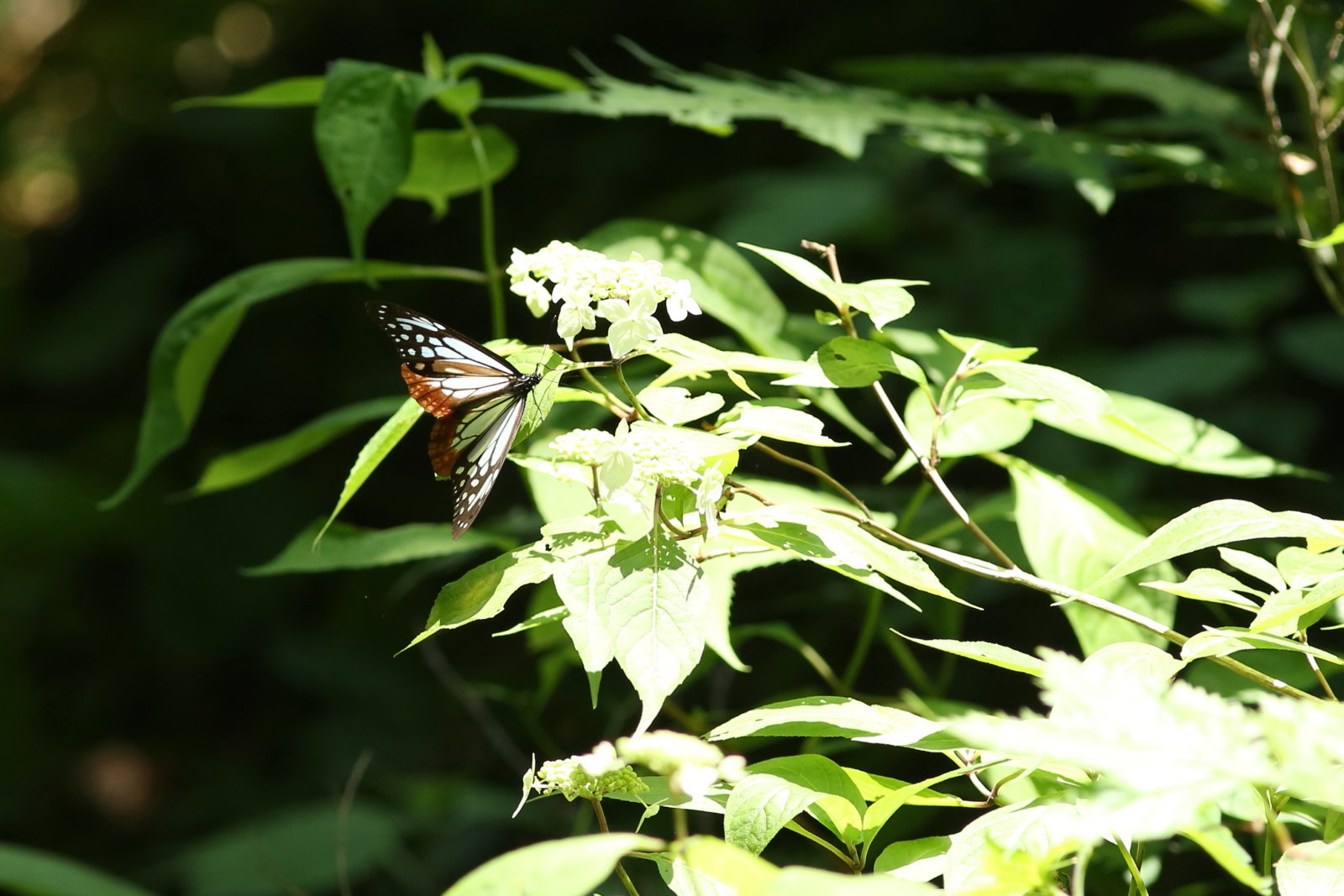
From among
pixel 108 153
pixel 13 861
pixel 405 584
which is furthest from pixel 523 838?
pixel 108 153

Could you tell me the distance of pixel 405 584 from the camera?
4.15 feet

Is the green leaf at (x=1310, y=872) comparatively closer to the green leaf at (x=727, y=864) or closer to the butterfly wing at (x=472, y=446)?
the green leaf at (x=727, y=864)

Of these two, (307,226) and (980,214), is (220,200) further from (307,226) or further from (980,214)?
(980,214)

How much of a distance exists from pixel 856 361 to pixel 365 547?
0.46 meters

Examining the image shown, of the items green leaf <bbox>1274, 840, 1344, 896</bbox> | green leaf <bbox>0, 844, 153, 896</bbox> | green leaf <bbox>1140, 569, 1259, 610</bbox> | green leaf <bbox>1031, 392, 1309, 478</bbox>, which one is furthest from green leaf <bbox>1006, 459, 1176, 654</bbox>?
green leaf <bbox>0, 844, 153, 896</bbox>

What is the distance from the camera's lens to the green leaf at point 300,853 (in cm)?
177

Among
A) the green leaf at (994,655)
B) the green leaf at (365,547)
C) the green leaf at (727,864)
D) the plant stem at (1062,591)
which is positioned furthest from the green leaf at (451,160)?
the green leaf at (727,864)

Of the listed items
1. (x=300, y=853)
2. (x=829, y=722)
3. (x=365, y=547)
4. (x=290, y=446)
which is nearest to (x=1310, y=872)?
(x=829, y=722)

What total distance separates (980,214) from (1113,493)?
3.74ft

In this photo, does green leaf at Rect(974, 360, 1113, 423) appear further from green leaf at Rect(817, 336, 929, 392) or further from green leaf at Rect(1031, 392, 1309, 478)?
green leaf at Rect(1031, 392, 1309, 478)

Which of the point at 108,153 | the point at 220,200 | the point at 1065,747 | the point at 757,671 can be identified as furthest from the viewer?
the point at 108,153

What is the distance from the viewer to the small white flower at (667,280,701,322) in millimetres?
562

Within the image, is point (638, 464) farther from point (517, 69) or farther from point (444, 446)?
point (517, 69)

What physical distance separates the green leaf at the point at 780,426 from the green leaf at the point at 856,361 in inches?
1.6
